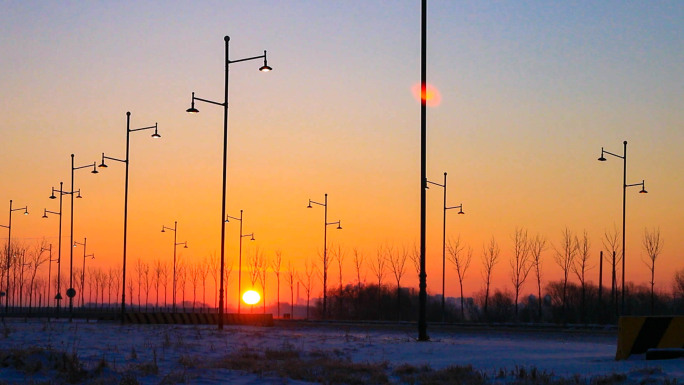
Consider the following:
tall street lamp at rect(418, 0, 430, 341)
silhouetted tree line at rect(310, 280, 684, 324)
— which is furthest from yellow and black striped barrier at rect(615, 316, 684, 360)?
silhouetted tree line at rect(310, 280, 684, 324)

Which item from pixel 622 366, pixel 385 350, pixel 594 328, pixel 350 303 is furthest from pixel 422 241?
pixel 350 303

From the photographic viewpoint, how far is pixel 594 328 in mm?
49031

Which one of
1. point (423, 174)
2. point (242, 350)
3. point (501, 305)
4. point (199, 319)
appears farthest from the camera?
point (501, 305)

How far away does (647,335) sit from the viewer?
2166 centimetres

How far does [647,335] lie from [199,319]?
1611 inches

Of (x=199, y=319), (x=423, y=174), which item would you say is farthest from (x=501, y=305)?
(x=423, y=174)

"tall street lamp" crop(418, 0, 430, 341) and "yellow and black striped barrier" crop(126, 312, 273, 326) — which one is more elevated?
"tall street lamp" crop(418, 0, 430, 341)

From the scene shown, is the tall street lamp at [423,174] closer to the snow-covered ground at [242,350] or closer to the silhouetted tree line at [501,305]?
the snow-covered ground at [242,350]

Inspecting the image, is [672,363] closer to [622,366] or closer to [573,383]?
[622,366]

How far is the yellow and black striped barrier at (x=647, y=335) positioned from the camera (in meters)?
21.4

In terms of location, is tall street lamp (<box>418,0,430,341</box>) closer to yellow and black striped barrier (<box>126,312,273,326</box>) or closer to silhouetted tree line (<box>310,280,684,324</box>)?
yellow and black striped barrier (<box>126,312,273,326</box>)

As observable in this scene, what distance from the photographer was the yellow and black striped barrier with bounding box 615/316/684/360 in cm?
2144

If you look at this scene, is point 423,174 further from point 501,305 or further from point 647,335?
point 501,305

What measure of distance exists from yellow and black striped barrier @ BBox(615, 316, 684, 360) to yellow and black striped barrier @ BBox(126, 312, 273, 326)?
125 feet
